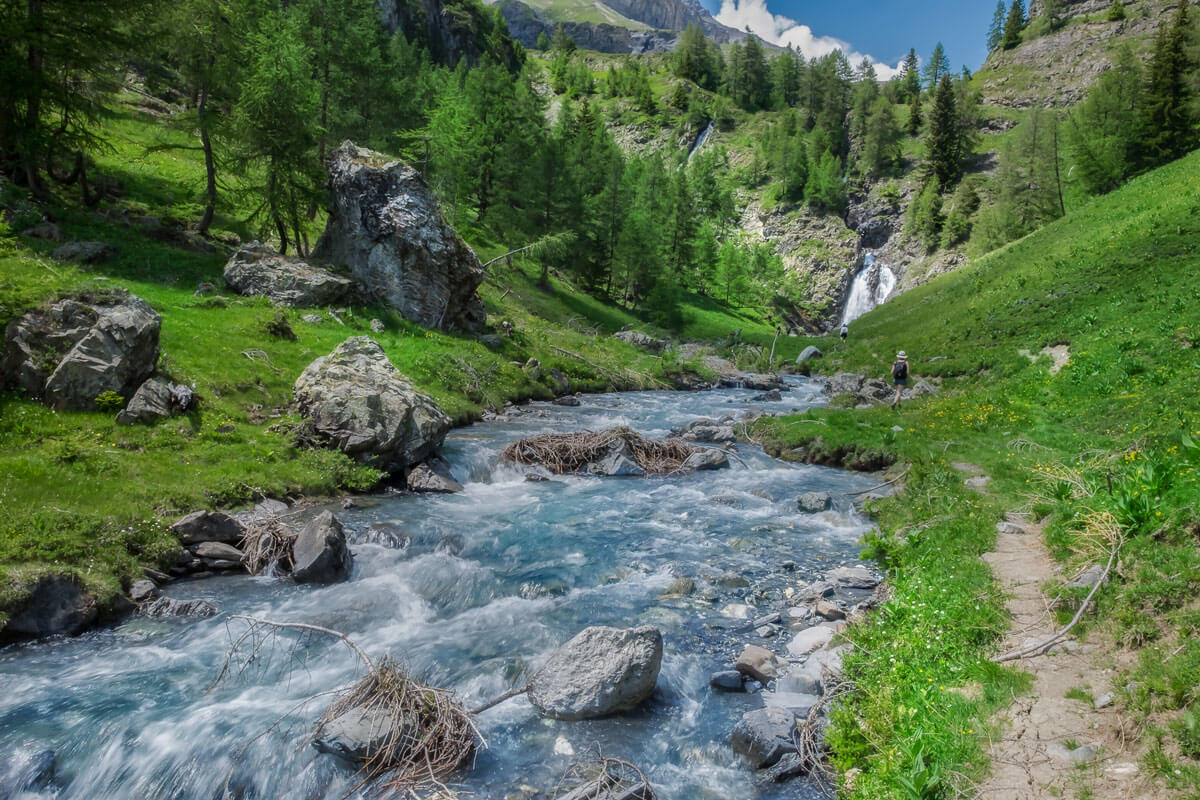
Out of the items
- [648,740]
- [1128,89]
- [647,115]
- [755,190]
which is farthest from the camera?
[647,115]

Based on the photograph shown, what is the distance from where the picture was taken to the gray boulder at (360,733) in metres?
6.87

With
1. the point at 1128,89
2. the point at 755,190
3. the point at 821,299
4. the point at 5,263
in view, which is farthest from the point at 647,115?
the point at 5,263

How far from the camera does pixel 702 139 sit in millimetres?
172875

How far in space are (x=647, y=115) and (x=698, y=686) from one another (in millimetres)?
197436

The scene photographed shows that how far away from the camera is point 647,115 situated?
183 meters

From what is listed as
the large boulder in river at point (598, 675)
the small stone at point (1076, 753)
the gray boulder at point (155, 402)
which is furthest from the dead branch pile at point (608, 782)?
the gray boulder at point (155, 402)

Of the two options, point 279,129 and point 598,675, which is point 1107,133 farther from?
point 598,675

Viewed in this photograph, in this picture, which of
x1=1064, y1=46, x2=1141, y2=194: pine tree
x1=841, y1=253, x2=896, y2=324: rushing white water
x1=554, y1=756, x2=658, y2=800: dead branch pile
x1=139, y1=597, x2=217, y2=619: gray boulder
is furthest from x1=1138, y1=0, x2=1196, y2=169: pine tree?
x1=139, y1=597, x2=217, y2=619: gray boulder

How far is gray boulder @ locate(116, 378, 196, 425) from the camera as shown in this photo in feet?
48.1

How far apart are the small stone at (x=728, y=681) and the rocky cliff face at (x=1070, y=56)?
147 metres

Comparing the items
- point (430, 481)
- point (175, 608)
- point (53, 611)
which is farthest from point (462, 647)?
point (430, 481)

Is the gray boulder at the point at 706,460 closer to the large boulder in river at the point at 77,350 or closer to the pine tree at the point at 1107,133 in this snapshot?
the large boulder in river at the point at 77,350

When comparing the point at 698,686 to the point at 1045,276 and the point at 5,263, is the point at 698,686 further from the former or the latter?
the point at 1045,276

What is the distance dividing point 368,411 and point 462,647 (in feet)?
31.8
